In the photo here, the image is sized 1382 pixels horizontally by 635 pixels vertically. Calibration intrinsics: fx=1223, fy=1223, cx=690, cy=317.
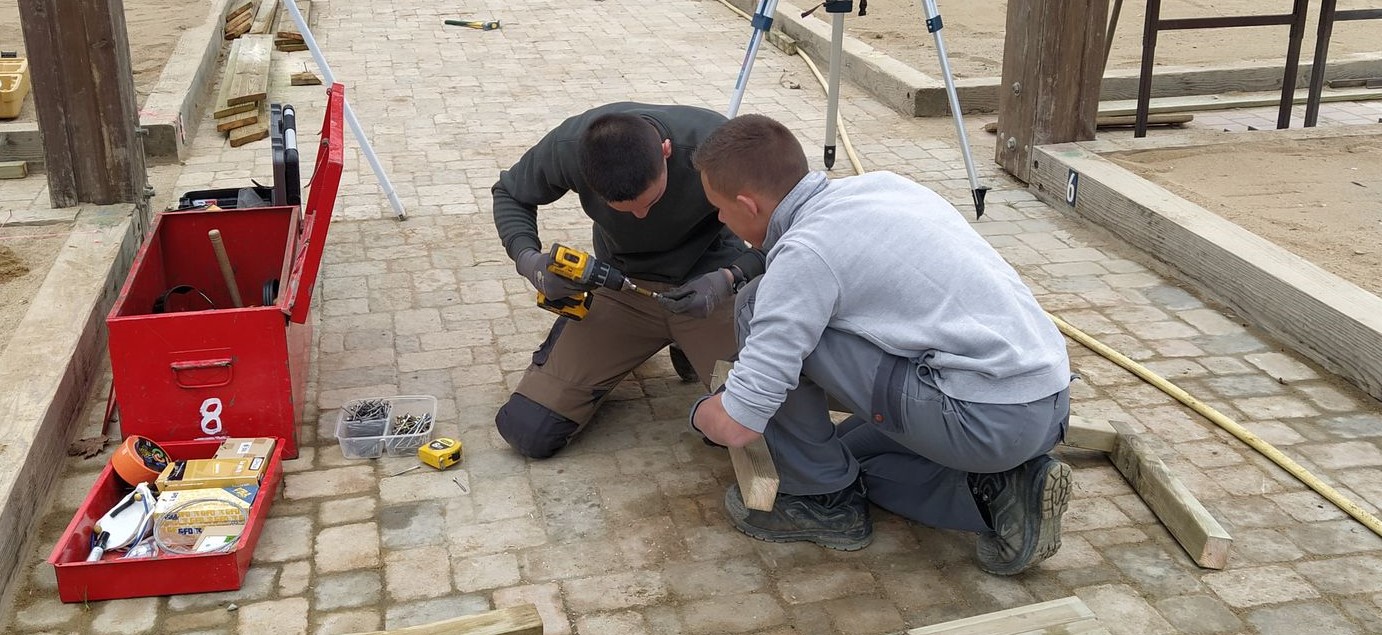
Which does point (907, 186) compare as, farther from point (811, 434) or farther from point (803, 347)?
point (811, 434)

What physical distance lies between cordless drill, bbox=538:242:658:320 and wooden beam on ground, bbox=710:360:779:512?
501 mm

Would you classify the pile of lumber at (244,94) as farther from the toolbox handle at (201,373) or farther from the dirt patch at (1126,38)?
the dirt patch at (1126,38)

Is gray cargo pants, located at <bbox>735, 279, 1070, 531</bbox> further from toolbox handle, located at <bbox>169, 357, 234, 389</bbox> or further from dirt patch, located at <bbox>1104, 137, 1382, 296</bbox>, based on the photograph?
dirt patch, located at <bbox>1104, 137, 1382, 296</bbox>

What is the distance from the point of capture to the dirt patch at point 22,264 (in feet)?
15.5

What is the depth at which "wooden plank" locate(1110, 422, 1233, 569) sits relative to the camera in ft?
11.0

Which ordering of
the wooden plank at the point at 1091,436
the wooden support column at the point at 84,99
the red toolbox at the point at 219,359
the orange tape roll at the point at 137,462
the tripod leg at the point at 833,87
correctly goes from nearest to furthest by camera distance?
1. the orange tape roll at the point at 137,462
2. the red toolbox at the point at 219,359
3. the wooden plank at the point at 1091,436
4. the wooden support column at the point at 84,99
5. the tripod leg at the point at 833,87

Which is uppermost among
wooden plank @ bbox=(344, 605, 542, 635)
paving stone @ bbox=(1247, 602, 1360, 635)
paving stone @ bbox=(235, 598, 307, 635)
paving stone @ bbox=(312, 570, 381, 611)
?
wooden plank @ bbox=(344, 605, 542, 635)

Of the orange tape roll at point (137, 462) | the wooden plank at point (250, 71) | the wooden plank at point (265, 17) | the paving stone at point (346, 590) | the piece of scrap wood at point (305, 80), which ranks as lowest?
the paving stone at point (346, 590)

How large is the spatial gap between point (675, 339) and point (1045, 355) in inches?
55.7

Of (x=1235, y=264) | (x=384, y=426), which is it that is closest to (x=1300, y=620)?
(x=1235, y=264)

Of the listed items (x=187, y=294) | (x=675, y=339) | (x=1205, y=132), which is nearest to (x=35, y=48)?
(x=187, y=294)

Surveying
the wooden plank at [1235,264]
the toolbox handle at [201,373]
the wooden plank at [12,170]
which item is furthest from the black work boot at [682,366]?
the wooden plank at [12,170]

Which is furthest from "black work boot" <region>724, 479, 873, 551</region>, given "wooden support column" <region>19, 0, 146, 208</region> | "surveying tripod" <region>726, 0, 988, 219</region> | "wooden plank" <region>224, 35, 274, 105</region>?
"wooden plank" <region>224, 35, 274, 105</region>

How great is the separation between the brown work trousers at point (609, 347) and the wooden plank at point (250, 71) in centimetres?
485
